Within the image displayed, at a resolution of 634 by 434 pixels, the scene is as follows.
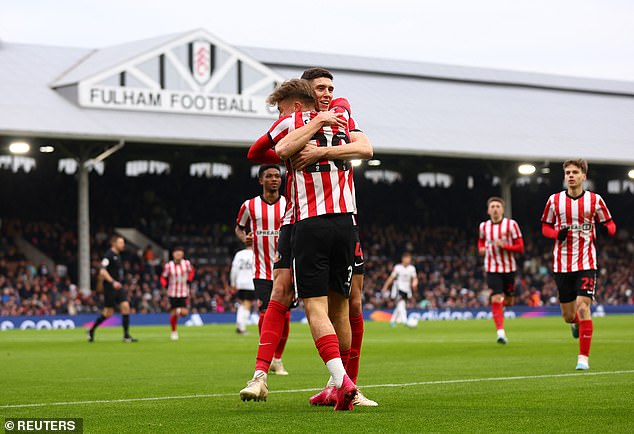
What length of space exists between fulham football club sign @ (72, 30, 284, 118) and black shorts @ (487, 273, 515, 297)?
2103 cm

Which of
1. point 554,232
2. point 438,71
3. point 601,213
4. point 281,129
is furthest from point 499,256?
point 438,71

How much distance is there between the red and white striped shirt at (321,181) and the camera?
316 inches

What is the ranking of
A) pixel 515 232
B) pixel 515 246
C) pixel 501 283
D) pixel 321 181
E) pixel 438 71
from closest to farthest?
pixel 321 181 → pixel 515 246 → pixel 515 232 → pixel 501 283 → pixel 438 71

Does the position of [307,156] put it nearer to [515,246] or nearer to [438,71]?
[515,246]

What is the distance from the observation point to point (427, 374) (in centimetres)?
1227

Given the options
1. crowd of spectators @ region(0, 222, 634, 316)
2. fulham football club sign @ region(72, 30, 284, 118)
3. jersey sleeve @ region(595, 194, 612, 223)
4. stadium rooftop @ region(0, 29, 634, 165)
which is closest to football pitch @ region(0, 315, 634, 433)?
jersey sleeve @ region(595, 194, 612, 223)

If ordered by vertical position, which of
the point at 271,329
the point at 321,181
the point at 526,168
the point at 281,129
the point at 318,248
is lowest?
the point at 271,329

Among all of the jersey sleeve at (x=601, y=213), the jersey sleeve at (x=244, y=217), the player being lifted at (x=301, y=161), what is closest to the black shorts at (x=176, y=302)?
the jersey sleeve at (x=244, y=217)

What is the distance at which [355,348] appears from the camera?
29.0ft

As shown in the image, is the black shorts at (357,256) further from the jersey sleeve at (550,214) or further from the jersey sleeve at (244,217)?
the jersey sleeve at (550,214)

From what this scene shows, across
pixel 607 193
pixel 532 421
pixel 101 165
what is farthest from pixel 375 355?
pixel 607 193

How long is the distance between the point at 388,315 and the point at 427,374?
3011cm

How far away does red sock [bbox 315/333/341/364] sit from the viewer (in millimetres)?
7945

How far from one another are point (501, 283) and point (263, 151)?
12881 mm
